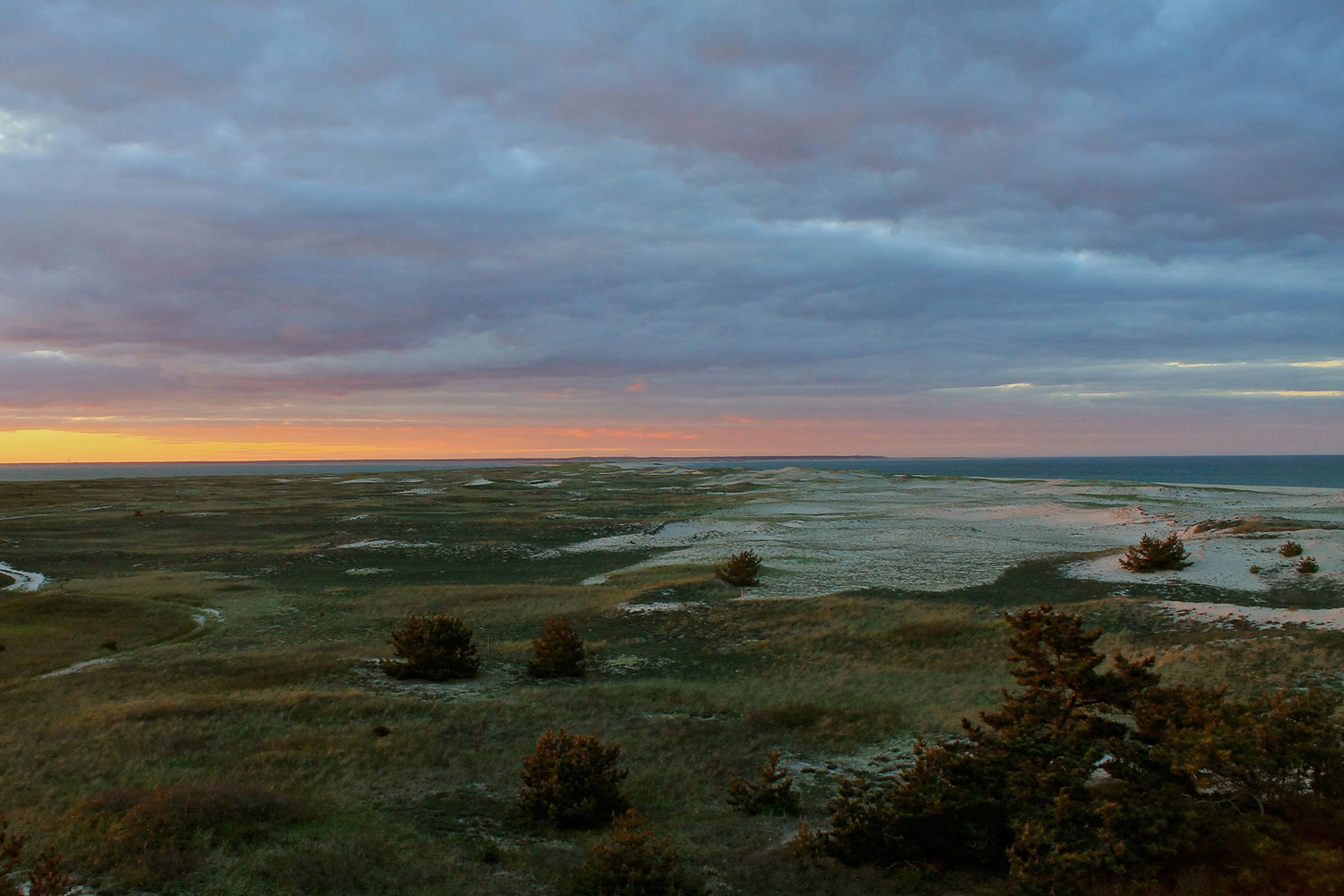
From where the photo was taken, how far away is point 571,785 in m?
14.0

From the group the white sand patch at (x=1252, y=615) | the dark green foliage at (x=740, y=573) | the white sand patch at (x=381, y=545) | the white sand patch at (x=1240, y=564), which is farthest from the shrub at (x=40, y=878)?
the white sand patch at (x=381, y=545)

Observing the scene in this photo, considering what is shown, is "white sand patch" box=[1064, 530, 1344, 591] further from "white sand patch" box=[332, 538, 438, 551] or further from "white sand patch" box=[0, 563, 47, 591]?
"white sand patch" box=[0, 563, 47, 591]

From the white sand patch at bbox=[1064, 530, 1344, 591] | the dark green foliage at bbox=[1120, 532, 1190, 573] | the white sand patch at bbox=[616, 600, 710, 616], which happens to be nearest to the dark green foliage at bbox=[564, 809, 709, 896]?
the white sand patch at bbox=[616, 600, 710, 616]

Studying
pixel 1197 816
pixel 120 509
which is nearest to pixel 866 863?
pixel 1197 816

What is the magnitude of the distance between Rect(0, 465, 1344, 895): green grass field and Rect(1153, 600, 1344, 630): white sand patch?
116cm

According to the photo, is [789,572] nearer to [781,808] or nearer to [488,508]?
[781,808]

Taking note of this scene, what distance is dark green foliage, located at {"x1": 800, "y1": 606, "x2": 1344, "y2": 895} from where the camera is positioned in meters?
10.5

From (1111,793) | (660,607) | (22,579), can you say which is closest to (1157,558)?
(660,607)

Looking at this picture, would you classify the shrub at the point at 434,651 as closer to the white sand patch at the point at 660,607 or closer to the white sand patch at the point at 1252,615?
the white sand patch at the point at 660,607

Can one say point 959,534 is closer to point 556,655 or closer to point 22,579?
point 556,655

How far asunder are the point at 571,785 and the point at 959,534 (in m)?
50.9

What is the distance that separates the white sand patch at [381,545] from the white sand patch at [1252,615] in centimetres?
4888

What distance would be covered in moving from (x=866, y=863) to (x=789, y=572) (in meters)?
31.6

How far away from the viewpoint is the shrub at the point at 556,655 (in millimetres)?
25297
